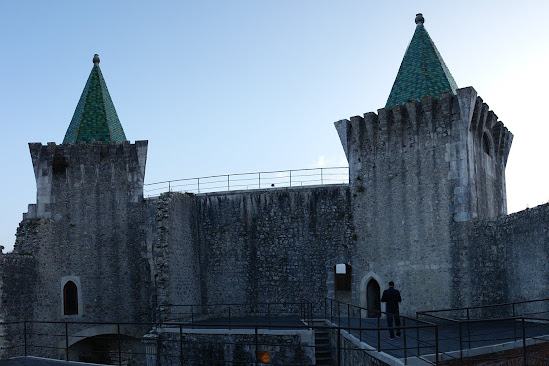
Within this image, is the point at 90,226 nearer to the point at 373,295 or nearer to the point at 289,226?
the point at 289,226

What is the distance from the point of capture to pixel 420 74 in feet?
68.9

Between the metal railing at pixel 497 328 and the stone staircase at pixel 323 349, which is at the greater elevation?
the metal railing at pixel 497 328

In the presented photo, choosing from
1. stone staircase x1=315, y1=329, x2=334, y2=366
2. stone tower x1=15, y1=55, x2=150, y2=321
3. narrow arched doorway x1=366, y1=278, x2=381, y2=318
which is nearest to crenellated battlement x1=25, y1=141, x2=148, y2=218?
stone tower x1=15, y1=55, x2=150, y2=321

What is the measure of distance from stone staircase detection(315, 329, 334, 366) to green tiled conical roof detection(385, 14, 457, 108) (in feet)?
26.6

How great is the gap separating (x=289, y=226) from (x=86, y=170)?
8113 mm

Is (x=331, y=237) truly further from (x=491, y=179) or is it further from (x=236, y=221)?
(x=491, y=179)

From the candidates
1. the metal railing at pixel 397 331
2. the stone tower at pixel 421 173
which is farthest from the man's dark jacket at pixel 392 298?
the stone tower at pixel 421 173

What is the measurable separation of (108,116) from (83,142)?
193cm

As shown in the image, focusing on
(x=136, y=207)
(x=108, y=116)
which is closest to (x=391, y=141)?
(x=136, y=207)

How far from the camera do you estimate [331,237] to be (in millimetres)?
22328

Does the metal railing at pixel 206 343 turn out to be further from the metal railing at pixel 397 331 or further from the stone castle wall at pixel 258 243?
the stone castle wall at pixel 258 243

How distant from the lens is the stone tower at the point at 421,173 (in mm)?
19031

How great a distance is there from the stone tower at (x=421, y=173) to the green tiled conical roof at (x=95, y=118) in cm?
923

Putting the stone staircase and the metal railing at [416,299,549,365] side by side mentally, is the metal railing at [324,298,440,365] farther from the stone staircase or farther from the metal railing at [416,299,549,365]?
the stone staircase
